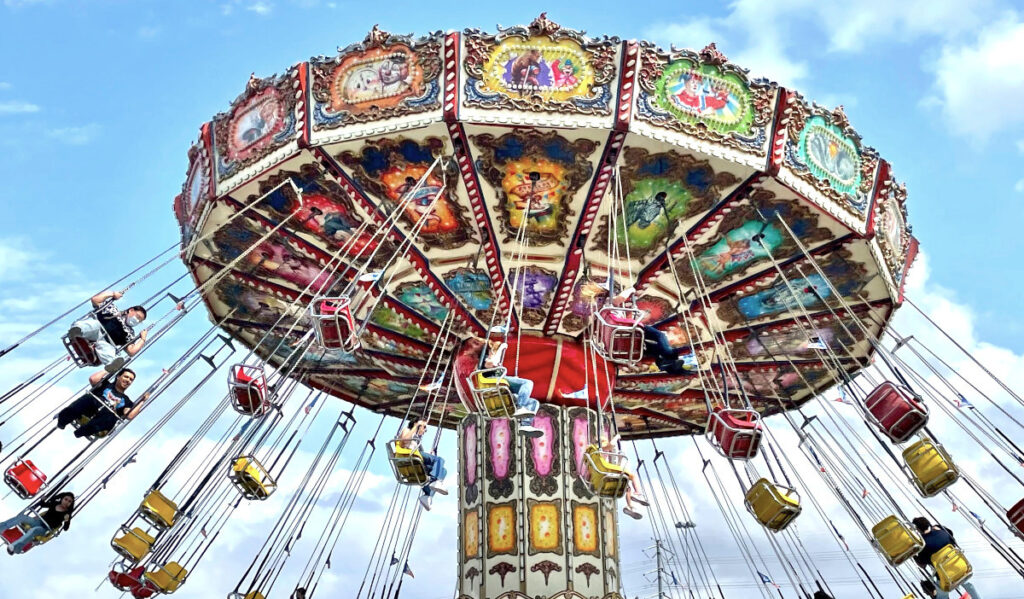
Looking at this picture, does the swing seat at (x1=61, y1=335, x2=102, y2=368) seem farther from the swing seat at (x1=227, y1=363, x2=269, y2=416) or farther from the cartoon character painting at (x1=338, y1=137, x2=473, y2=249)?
the cartoon character painting at (x1=338, y1=137, x2=473, y2=249)

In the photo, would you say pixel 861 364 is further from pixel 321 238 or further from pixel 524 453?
pixel 321 238

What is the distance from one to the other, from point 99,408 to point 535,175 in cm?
482

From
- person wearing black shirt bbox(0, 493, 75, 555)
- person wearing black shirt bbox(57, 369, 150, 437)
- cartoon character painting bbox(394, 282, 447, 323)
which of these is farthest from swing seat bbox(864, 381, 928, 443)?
person wearing black shirt bbox(0, 493, 75, 555)

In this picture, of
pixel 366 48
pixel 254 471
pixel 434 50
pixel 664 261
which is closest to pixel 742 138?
pixel 664 261

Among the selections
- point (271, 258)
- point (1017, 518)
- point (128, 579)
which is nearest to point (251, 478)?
point (128, 579)

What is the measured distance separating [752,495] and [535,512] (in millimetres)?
2887

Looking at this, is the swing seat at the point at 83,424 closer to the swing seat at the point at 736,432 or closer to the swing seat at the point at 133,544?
the swing seat at the point at 133,544

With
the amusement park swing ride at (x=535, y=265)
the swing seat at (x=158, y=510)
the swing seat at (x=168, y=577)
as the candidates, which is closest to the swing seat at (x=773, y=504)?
the amusement park swing ride at (x=535, y=265)

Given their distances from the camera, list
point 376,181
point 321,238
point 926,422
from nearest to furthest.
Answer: point 926,422
point 376,181
point 321,238

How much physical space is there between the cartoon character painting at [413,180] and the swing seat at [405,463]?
237 cm

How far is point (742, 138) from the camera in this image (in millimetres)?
9969

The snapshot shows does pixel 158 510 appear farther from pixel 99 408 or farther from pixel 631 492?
pixel 631 492

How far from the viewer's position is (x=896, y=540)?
9555 millimetres

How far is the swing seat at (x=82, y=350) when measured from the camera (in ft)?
30.3
